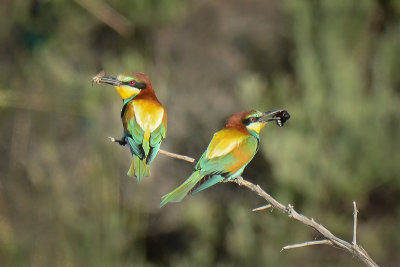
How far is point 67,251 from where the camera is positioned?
8.89ft

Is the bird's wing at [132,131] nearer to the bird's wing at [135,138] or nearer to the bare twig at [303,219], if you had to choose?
the bird's wing at [135,138]

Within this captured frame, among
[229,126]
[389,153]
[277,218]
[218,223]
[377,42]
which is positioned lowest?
[218,223]

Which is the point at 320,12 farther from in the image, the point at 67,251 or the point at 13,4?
the point at 13,4

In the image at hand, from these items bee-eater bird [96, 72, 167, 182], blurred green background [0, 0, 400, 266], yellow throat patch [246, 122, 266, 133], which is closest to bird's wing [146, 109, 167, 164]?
bee-eater bird [96, 72, 167, 182]

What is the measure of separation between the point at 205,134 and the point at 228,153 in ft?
9.79

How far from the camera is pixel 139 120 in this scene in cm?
78

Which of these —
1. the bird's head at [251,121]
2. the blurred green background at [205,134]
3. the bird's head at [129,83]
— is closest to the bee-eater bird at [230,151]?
the bird's head at [251,121]

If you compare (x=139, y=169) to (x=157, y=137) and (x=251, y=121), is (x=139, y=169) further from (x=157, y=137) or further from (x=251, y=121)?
(x=251, y=121)

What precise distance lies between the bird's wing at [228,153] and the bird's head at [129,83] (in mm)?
113

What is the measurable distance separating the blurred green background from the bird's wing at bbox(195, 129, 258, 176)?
1775 mm

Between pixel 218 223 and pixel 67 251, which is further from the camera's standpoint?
pixel 218 223

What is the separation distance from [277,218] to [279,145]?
0.34 meters

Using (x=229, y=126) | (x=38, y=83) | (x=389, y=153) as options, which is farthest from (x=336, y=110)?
(x=229, y=126)

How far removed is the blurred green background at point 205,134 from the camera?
306 centimetres
